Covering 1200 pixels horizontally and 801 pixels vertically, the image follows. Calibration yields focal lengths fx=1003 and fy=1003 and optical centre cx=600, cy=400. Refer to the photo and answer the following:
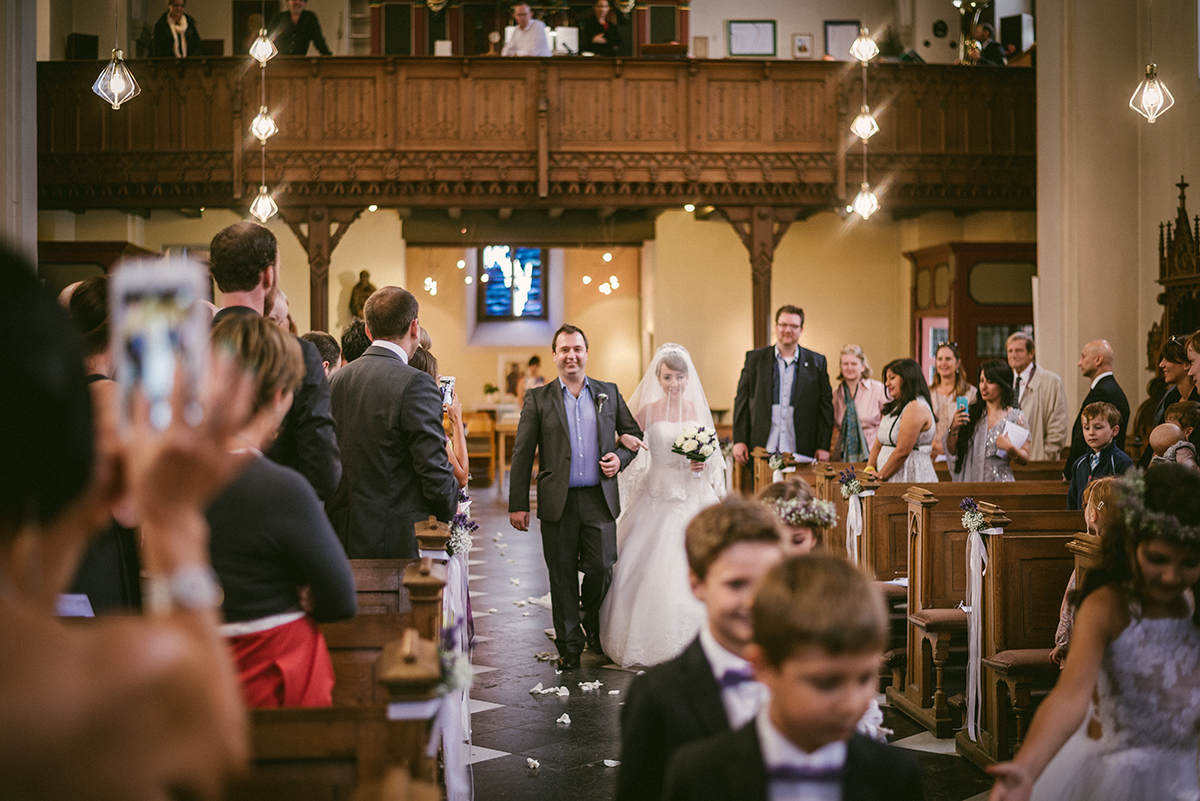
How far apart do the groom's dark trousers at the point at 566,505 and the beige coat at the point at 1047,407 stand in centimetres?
430

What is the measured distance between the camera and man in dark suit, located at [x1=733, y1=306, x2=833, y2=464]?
7.85 metres

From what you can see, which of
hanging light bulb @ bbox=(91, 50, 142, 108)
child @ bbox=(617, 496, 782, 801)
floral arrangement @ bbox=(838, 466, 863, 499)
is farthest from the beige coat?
hanging light bulb @ bbox=(91, 50, 142, 108)

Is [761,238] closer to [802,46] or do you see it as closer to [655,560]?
[802,46]

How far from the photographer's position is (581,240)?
15375 millimetres

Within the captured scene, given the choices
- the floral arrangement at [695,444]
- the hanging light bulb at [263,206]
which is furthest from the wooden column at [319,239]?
the floral arrangement at [695,444]

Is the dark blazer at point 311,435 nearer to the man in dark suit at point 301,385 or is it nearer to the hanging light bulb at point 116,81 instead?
the man in dark suit at point 301,385

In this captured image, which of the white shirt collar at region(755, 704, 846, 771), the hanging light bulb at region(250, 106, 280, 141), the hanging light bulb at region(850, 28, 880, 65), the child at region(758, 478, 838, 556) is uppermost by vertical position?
the hanging light bulb at region(850, 28, 880, 65)

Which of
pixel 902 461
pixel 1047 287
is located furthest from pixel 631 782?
pixel 1047 287

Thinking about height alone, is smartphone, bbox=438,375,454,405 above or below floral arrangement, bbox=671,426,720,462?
above

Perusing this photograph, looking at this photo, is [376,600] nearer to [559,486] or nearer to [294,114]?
[559,486]

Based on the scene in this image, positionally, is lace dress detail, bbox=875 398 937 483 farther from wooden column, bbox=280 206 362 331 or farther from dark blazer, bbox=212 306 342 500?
wooden column, bbox=280 206 362 331

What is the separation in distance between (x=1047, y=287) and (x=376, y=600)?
9614 millimetres

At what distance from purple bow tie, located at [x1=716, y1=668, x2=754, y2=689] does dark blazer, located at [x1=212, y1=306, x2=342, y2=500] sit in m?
1.65

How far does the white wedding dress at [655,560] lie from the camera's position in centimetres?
574
